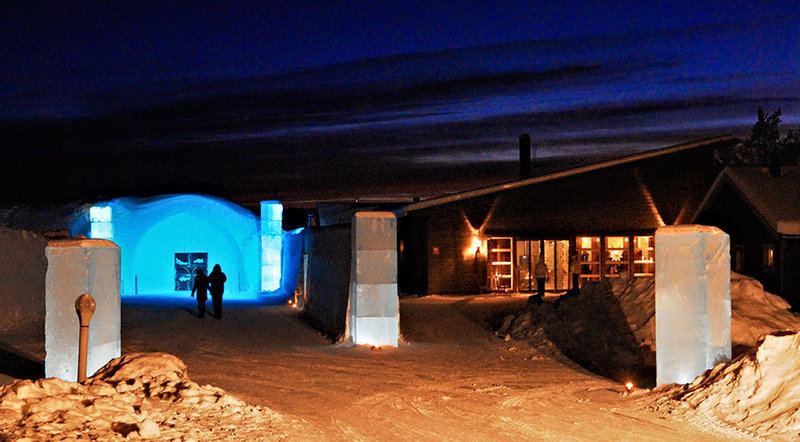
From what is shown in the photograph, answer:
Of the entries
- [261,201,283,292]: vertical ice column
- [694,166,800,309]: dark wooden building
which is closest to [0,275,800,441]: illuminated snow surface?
[694,166,800,309]: dark wooden building

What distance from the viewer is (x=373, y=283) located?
1574cm

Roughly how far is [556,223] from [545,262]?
146 cm

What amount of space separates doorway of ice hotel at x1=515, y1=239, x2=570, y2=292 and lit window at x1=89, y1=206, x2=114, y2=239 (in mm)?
15120

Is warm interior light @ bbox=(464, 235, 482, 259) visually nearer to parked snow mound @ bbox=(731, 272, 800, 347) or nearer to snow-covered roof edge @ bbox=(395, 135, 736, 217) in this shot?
snow-covered roof edge @ bbox=(395, 135, 736, 217)

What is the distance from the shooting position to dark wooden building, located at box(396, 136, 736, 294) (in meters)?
28.3

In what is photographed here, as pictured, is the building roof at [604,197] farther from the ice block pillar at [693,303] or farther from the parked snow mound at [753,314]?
the ice block pillar at [693,303]

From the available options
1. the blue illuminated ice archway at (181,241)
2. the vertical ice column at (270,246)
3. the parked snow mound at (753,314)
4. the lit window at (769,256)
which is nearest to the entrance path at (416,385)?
the parked snow mound at (753,314)

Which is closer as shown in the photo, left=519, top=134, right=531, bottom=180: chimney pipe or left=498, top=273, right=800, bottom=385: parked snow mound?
left=498, top=273, right=800, bottom=385: parked snow mound

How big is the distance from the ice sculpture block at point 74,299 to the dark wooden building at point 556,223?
17.5m

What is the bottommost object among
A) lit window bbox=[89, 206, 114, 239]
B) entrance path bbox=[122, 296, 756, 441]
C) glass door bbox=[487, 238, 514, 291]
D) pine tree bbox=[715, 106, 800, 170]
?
entrance path bbox=[122, 296, 756, 441]

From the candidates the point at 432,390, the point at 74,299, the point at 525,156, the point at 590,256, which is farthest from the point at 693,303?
the point at 525,156

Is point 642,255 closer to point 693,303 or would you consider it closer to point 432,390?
point 693,303

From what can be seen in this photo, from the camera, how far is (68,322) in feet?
35.4

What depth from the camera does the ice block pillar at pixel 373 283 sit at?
15.5 metres
